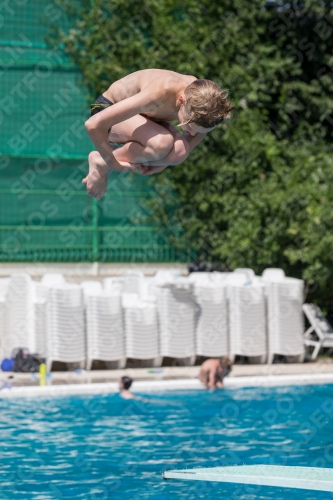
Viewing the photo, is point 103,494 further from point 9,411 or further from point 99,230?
point 99,230

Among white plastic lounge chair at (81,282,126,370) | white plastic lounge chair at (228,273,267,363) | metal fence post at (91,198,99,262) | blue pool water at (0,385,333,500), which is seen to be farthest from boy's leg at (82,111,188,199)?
metal fence post at (91,198,99,262)

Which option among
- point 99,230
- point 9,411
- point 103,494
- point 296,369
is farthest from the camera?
point 99,230

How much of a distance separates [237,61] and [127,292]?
18.6ft

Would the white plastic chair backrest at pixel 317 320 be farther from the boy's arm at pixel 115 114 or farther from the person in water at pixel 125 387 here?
the boy's arm at pixel 115 114

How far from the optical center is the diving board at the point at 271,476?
6543 millimetres

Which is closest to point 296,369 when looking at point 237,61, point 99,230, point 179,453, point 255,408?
point 255,408

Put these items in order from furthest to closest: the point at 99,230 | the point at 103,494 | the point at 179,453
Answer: the point at 99,230 → the point at 179,453 → the point at 103,494

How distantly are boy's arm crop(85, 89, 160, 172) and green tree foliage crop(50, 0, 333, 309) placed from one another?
1072 cm

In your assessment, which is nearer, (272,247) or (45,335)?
(45,335)

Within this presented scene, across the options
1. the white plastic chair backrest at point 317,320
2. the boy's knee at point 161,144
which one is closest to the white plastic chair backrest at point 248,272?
the white plastic chair backrest at point 317,320

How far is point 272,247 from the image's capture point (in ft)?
51.5

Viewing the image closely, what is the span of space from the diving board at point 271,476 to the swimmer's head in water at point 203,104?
253 centimetres

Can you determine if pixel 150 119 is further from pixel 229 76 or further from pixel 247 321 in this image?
pixel 229 76

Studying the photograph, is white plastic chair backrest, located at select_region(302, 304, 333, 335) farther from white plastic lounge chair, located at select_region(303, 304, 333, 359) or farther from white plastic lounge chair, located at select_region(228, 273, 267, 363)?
white plastic lounge chair, located at select_region(228, 273, 267, 363)
